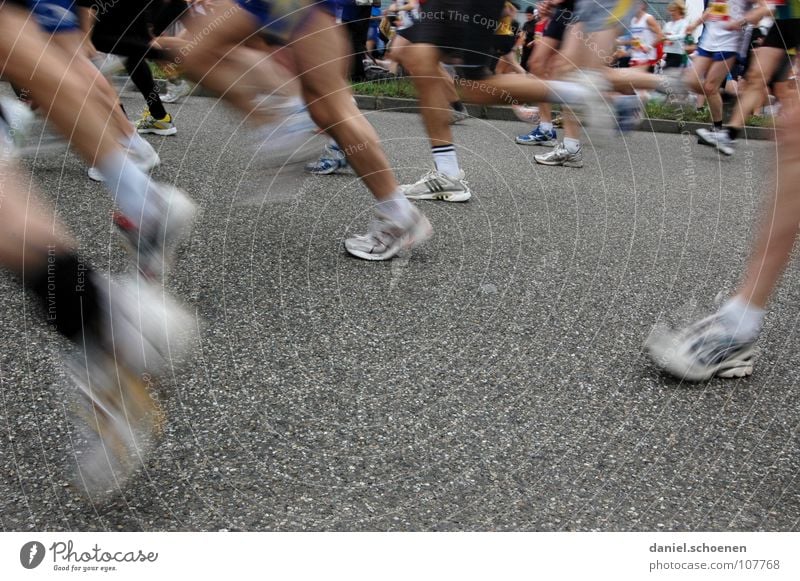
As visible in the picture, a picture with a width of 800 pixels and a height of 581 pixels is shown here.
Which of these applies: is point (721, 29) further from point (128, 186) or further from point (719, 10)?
point (128, 186)

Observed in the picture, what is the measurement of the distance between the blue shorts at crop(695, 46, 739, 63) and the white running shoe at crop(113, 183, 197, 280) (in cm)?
386

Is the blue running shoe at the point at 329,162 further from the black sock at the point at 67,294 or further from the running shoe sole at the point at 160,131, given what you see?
the black sock at the point at 67,294

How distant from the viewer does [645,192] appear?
414 cm

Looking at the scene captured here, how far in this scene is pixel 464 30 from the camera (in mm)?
2568

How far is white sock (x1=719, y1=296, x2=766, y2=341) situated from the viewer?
5.66 ft

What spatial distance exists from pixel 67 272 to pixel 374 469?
64 cm

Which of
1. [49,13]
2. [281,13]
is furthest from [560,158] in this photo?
[49,13]

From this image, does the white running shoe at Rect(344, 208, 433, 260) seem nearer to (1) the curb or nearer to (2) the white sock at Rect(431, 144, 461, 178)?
(2) the white sock at Rect(431, 144, 461, 178)

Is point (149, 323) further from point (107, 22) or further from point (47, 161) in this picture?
point (47, 161)

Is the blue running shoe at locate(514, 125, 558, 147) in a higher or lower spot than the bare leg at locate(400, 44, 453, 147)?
lower

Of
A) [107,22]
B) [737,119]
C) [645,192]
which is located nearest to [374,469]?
[107,22]

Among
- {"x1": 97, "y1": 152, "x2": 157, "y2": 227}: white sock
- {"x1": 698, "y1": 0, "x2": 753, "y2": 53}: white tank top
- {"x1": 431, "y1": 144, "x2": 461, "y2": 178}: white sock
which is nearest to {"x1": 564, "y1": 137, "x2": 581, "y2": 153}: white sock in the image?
{"x1": 698, "y1": 0, "x2": 753, "y2": 53}: white tank top

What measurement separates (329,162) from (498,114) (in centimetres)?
387
